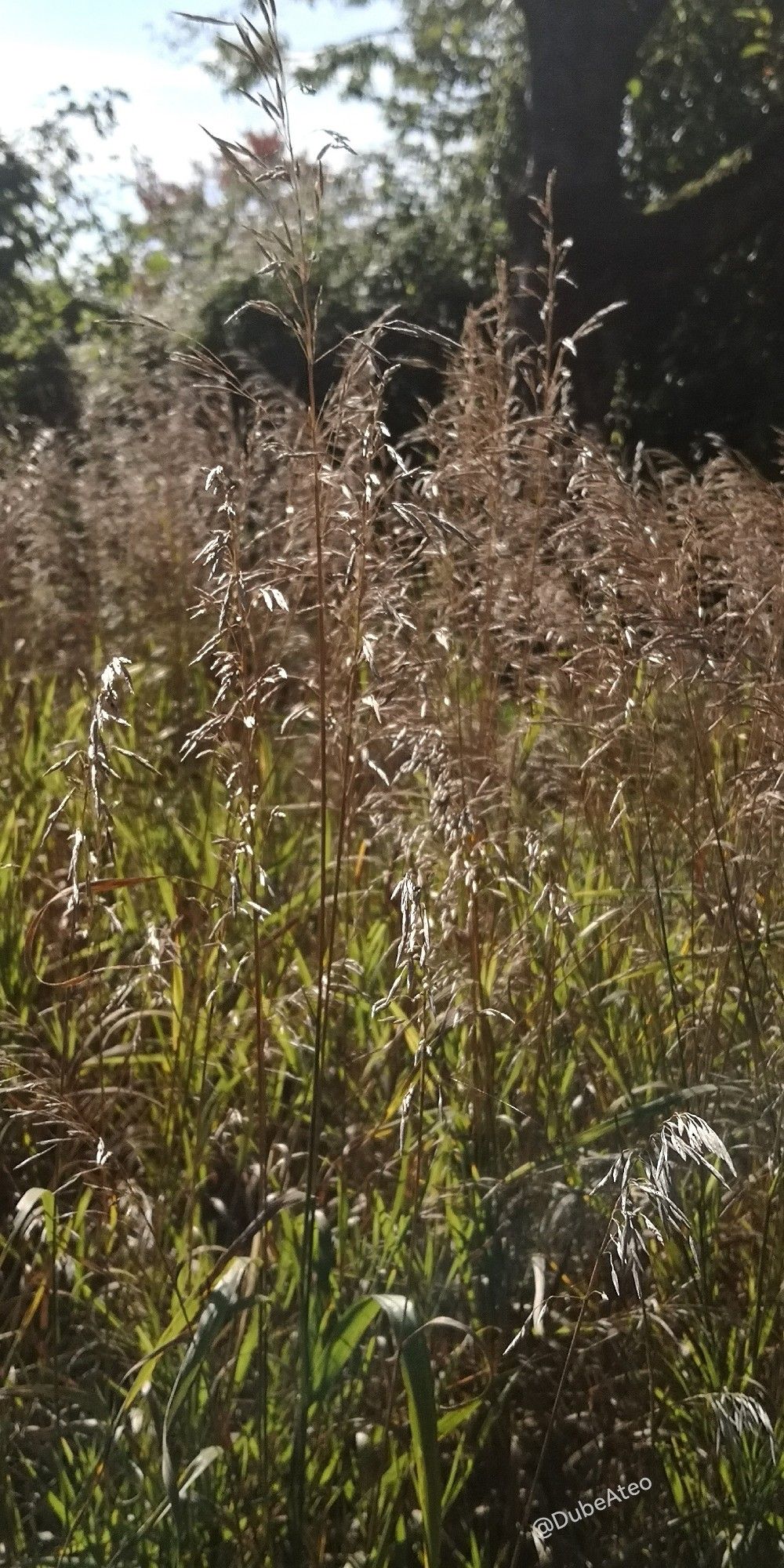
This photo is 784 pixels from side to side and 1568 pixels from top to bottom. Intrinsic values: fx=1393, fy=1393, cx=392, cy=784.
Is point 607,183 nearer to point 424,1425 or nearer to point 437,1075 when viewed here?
point 437,1075

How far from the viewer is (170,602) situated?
415 centimetres

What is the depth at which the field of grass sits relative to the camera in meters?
1.52

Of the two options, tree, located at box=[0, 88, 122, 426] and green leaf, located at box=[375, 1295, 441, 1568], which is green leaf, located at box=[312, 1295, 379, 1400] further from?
tree, located at box=[0, 88, 122, 426]

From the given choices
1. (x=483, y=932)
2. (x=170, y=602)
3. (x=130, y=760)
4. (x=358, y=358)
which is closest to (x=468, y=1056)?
(x=483, y=932)

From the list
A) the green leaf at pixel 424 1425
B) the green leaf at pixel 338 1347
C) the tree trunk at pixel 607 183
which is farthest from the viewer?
the tree trunk at pixel 607 183

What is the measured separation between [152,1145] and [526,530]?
1.29 m

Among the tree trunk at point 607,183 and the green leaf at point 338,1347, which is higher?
the tree trunk at point 607,183

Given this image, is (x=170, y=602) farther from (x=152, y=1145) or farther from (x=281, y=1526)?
(x=281, y=1526)

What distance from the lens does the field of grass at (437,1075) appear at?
4.99ft

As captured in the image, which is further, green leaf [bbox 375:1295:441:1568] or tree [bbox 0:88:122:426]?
tree [bbox 0:88:122:426]

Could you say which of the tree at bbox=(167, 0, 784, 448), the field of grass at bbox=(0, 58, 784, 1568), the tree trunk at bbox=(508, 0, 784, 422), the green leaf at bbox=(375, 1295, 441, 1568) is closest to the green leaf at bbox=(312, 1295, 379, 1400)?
the field of grass at bbox=(0, 58, 784, 1568)

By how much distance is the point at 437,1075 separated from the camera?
6.68 ft

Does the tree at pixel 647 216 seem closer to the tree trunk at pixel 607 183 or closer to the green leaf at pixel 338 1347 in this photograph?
the tree trunk at pixel 607 183

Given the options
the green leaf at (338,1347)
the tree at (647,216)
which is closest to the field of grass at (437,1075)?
the green leaf at (338,1347)
